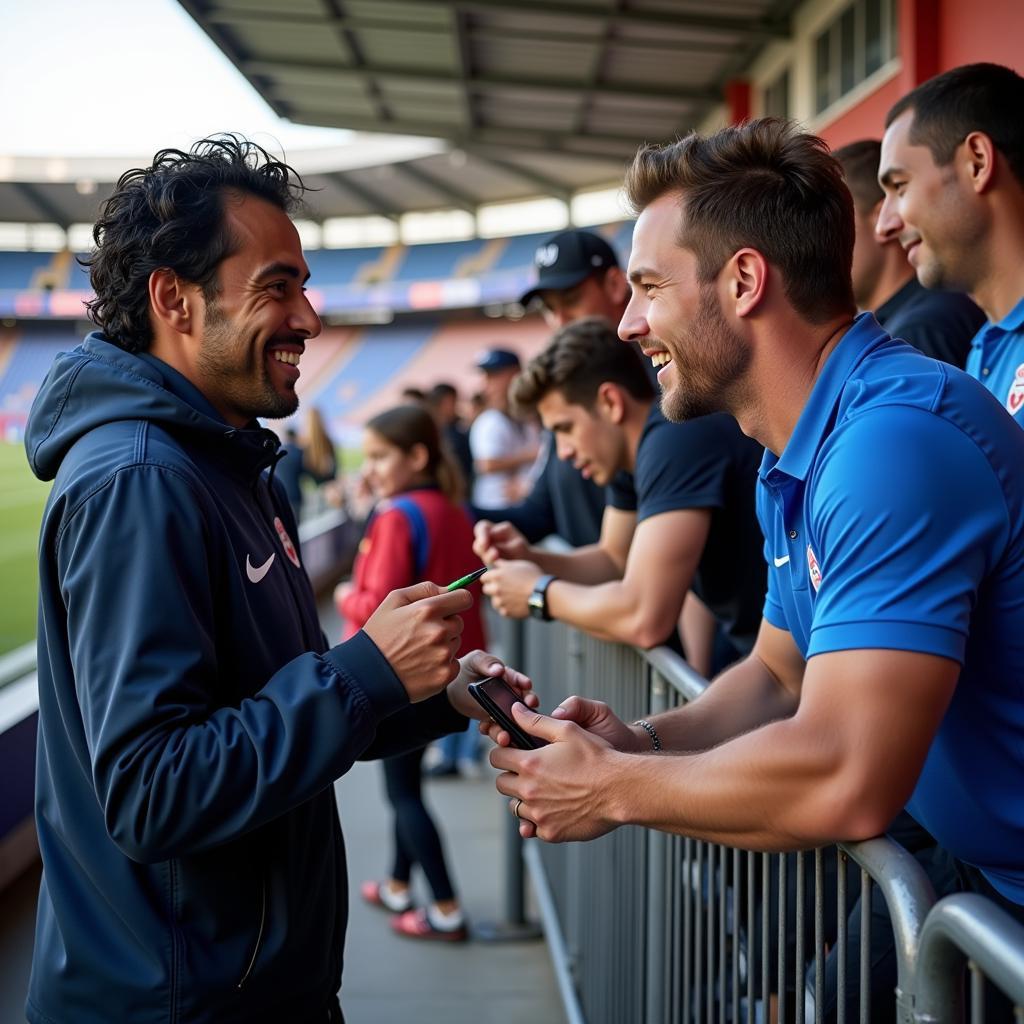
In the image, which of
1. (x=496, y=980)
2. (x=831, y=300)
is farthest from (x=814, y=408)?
(x=496, y=980)

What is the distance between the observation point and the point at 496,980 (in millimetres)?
3721

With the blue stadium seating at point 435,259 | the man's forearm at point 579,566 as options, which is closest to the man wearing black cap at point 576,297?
the man's forearm at point 579,566

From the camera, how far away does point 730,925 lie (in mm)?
2074

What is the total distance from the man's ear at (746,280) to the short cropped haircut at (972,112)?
46.8 inches

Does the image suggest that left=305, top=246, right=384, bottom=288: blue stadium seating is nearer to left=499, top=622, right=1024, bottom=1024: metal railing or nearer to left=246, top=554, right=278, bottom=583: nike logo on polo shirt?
left=499, top=622, right=1024, bottom=1024: metal railing

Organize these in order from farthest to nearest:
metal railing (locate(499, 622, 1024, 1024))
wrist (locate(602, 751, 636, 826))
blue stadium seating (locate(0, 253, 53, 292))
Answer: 1. blue stadium seating (locate(0, 253, 53, 292))
2. wrist (locate(602, 751, 636, 826))
3. metal railing (locate(499, 622, 1024, 1024))

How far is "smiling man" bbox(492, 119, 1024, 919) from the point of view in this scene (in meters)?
1.18

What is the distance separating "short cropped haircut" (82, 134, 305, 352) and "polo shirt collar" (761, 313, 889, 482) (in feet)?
3.23

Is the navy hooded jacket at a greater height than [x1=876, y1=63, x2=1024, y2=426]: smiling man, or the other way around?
[x1=876, y1=63, x2=1024, y2=426]: smiling man

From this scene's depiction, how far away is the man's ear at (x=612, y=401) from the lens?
9.68ft

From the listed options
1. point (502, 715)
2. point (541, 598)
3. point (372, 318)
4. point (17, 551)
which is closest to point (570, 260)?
point (541, 598)

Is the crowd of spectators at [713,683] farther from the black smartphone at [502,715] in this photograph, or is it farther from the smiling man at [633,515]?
the smiling man at [633,515]

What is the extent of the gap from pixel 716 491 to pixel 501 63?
11.3m

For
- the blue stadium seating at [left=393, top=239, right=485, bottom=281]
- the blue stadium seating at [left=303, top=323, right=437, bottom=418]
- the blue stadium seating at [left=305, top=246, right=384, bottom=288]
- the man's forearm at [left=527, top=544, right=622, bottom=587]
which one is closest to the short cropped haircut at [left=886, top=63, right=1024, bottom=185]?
the man's forearm at [left=527, top=544, right=622, bottom=587]
